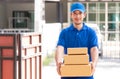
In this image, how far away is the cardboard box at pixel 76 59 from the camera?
4.64m

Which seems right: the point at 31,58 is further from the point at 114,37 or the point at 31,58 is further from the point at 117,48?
the point at 114,37

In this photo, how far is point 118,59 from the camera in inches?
811

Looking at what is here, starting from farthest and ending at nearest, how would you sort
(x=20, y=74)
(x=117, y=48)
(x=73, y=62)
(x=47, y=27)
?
(x=117, y=48) < (x=47, y=27) < (x=20, y=74) < (x=73, y=62)

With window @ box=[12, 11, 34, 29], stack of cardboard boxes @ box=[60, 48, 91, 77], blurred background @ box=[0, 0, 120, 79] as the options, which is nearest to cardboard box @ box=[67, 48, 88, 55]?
stack of cardboard boxes @ box=[60, 48, 91, 77]

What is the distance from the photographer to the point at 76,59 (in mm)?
4648

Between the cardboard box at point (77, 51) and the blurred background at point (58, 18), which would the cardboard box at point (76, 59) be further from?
the blurred background at point (58, 18)

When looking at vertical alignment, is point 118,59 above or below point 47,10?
below

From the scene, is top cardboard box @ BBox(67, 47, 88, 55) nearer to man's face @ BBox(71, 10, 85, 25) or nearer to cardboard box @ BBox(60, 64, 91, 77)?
cardboard box @ BBox(60, 64, 91, 77)

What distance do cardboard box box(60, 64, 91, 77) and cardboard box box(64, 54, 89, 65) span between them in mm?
45

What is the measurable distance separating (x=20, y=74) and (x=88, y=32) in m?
3.72

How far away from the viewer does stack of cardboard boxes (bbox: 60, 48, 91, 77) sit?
4.64 m

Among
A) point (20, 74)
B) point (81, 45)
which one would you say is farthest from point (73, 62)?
point (20, 74)

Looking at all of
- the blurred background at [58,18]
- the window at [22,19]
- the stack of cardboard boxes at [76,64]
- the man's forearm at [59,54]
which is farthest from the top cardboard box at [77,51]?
the window at [22,19]

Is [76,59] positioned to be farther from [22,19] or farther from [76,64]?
[22,19]
